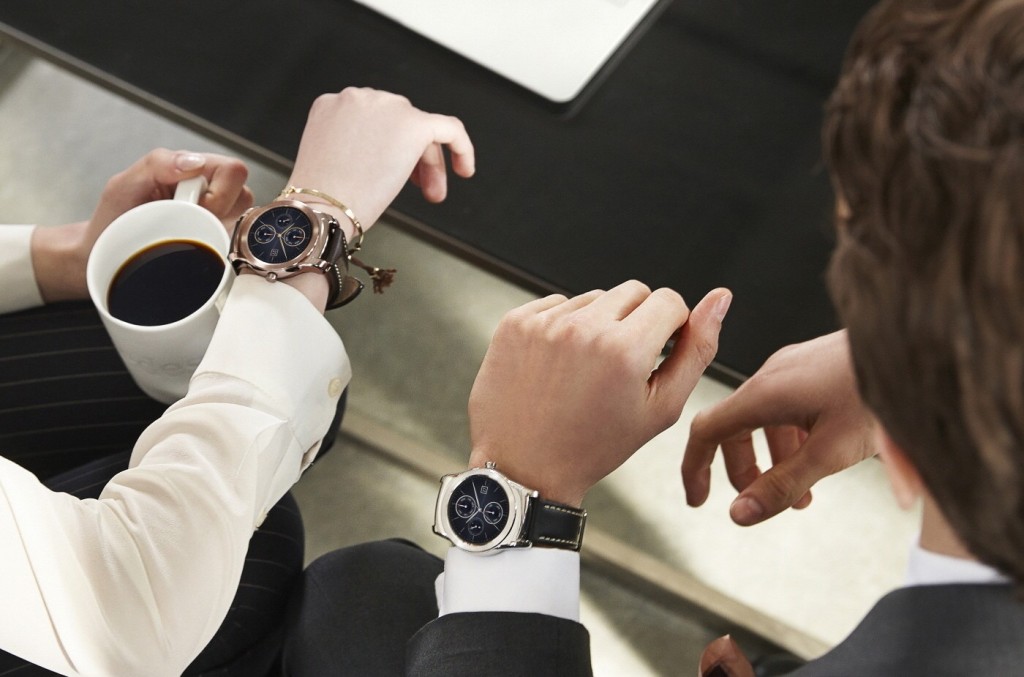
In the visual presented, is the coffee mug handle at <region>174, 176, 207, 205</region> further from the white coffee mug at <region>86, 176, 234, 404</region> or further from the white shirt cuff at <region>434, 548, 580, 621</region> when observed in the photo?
the white shirt cuff at <region>434, 548, 580, 621</region>

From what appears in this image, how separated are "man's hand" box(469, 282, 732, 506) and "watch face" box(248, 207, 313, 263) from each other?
0.66 feet

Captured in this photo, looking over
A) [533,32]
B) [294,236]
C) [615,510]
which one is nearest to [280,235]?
[294,236]

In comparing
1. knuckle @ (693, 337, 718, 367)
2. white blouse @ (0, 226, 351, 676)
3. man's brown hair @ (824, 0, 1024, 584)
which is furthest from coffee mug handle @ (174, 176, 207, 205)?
man's brown hair @ (824, 0, 1024, 584)

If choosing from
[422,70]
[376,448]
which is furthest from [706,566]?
[422,70]

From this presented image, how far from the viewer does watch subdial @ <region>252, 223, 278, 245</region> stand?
0.72m

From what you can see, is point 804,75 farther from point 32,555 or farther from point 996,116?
point 32,555

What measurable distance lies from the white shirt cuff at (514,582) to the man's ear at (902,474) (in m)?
0.27

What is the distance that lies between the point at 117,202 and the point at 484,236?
0.35 m

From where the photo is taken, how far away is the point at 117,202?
0.83 m

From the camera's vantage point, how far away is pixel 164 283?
2.31 ft

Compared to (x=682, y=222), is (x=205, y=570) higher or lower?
lower

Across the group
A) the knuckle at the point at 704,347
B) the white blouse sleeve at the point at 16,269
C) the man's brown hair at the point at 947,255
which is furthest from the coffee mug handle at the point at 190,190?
the man's brown hair at the point at 947,255

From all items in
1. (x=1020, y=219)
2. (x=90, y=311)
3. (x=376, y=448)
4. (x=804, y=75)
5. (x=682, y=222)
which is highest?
(x=1020, y=219)

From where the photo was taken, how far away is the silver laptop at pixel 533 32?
2.80 ft
